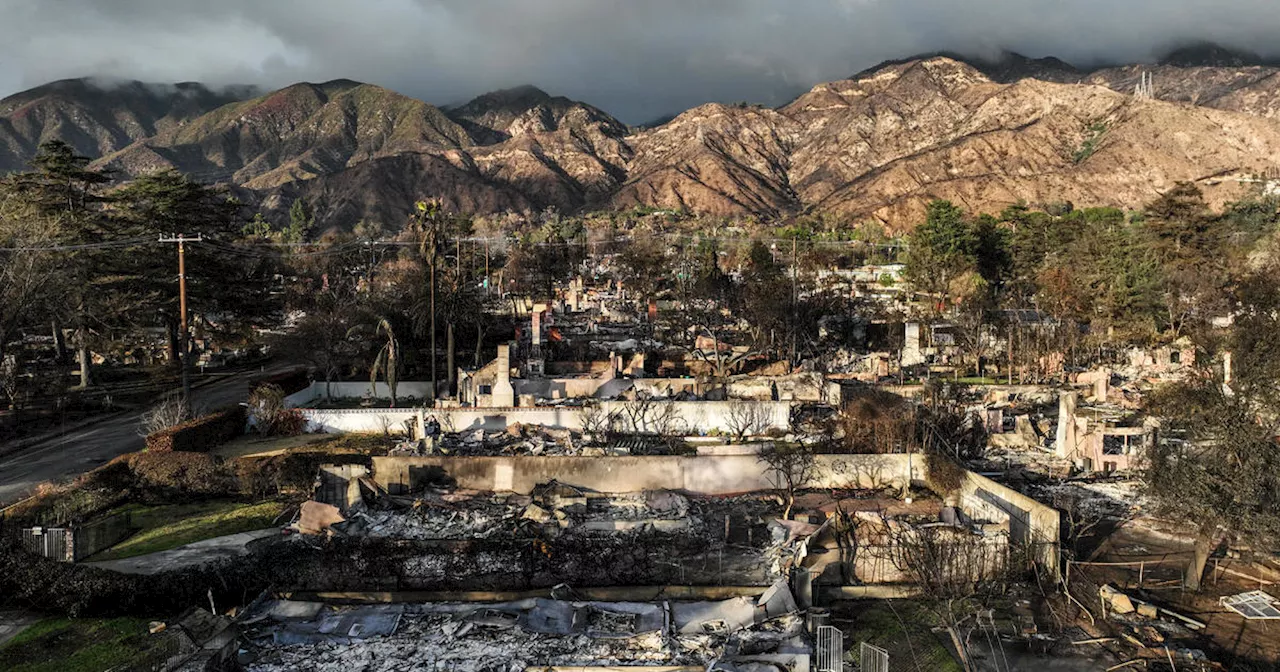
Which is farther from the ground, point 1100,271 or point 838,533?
point 1100,271

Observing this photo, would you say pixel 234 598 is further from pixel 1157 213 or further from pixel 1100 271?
pixel 1157 213

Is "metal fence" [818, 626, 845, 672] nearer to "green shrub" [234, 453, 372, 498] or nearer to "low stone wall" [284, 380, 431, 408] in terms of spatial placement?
"green shrub" [234, 453, 372, 498]

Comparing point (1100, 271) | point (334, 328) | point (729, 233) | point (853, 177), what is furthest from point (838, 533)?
point (853, 177)

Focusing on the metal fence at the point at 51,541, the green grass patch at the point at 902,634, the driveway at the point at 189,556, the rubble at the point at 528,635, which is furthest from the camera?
the metal fence at the point at 51,541

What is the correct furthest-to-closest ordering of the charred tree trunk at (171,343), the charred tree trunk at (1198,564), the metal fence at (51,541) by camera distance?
the charred tree trunk at (171,343), the metal fence at (51,541), the charred tree trunk at (1198,564)

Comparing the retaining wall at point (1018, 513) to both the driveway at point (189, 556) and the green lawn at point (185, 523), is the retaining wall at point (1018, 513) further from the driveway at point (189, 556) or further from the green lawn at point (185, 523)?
the green lawn at point (185, 523)

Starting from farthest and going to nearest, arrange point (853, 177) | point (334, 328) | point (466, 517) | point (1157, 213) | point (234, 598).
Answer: point (853, 177)
point (1157, 213)
point (334, 328)
point (466, 517)
point (234, 598)

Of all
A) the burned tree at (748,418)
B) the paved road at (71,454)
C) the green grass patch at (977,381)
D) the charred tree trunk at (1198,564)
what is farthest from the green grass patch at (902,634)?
the green grass patch at (977,381)

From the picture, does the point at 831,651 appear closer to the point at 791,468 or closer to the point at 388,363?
the point at 791,468
